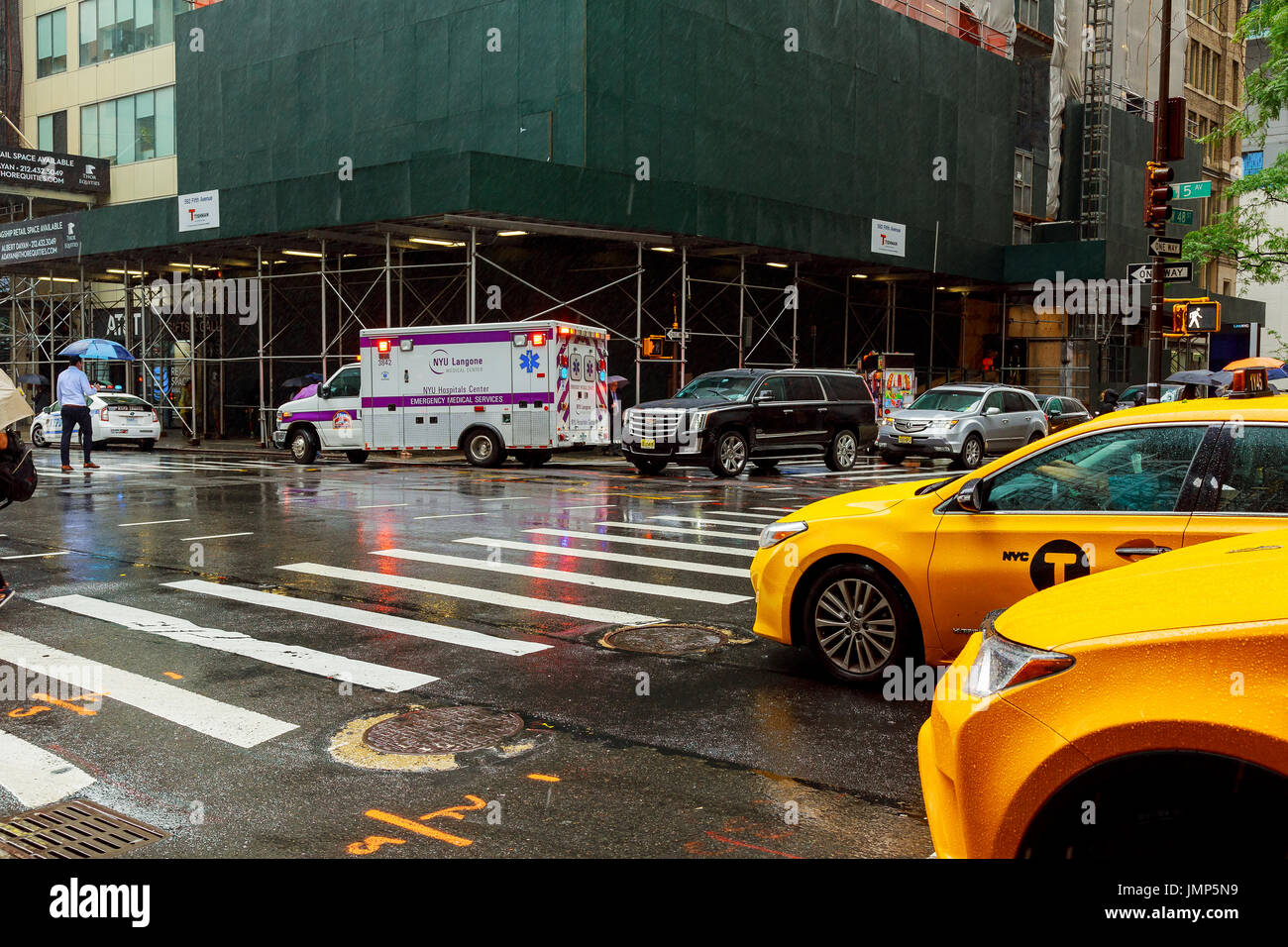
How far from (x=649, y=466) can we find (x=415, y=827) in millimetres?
18045

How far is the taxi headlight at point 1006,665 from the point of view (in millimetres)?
2977

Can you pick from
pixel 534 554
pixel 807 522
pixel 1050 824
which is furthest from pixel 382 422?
pixel 1050 824

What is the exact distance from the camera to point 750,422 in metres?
22.0

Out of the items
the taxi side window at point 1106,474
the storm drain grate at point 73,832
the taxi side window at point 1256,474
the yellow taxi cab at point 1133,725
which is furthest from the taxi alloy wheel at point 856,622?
the storm drain grate at point 73,832

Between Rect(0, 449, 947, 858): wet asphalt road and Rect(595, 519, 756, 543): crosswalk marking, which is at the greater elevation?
Rect(595, 519, 756, 543): crosswalk marking

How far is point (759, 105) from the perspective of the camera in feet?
108

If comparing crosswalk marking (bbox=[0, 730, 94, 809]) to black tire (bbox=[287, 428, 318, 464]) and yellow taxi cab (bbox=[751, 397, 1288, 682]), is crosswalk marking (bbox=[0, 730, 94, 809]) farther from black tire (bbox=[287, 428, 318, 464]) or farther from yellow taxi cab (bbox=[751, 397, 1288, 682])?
black tire (bbox=[287, 428, 318, 464])

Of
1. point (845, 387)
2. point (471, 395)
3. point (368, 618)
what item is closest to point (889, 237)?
point (845, 387)

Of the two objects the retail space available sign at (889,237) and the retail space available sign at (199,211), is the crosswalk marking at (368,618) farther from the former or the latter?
the retail space available sign at (889,237)

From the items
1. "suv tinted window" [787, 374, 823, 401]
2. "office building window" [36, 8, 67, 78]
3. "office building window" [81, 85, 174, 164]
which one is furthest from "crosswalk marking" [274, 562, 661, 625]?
"office building window" [36, 8, 67, 78]

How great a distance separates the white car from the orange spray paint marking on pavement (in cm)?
2804

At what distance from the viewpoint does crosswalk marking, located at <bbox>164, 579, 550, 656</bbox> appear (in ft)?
24.8

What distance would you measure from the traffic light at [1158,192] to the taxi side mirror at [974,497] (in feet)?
45.5
